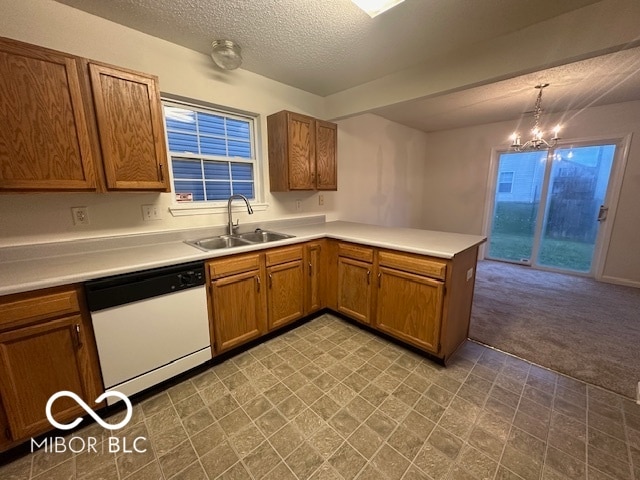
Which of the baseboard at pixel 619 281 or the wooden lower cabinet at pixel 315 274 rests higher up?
the wooden lower cabinet at pixel 315 274

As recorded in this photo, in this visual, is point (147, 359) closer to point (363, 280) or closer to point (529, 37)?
point (363, 280)

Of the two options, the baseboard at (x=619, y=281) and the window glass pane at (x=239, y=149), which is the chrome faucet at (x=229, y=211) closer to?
the window glass pane at (x=239, y=149)

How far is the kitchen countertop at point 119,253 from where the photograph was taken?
4.40ft

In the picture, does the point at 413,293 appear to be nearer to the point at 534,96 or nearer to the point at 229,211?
the point at 229,211

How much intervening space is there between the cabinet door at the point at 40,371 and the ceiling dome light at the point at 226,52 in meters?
2.00

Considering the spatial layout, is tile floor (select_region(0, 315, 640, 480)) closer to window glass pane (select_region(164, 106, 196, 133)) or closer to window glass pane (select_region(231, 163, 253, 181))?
window glass pane (select_region(231, 163, 253, 181))

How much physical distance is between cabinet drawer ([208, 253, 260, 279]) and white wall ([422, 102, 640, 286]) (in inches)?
172

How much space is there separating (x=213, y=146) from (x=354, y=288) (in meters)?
1.91

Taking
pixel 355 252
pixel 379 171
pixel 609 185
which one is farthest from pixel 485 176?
pixel 355 252

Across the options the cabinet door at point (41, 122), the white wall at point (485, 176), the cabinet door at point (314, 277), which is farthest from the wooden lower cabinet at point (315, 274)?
the white wall at point (485, 176)

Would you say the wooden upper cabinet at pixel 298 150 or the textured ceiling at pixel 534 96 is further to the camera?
the wooden upper cabinet at pixel 298 150

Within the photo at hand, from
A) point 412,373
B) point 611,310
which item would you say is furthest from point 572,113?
point 412,373

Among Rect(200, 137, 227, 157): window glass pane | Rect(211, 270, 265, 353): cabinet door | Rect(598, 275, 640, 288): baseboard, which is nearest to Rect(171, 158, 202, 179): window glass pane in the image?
Rect(200, 137, 227, 157): window glass pane

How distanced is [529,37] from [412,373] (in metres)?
2.47
